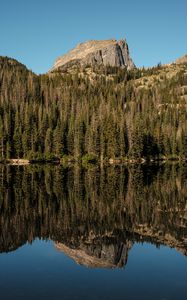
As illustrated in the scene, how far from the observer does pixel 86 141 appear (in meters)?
147

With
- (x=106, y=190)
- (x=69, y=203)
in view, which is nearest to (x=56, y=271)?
(x=69, y=203)

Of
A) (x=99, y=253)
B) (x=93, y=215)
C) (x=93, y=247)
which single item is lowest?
(x=99, y=253)

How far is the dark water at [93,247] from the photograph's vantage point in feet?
61.8

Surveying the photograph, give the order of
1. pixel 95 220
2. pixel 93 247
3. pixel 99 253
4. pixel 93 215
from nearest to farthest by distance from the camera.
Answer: pixel 99 253, pixel 93 247, pixel 95 220, pixel 93 215

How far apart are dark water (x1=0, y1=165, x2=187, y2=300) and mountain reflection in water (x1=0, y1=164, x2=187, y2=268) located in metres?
0.06

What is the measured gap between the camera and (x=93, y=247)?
2578cm

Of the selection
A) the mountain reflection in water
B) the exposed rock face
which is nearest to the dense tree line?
the mountain reflection in water

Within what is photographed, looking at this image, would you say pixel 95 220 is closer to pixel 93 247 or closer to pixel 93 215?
pixel 93 215

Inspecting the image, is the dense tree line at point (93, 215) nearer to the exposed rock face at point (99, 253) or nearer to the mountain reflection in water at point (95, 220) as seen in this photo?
the mountain reflection in water at point (95, 220)

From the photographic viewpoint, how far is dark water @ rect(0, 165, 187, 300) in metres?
18.8

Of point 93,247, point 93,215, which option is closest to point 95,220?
point 93,215

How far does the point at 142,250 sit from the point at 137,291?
710cm

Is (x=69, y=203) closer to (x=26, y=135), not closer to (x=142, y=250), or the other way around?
(x=142, y=250)

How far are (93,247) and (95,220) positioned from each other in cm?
826
